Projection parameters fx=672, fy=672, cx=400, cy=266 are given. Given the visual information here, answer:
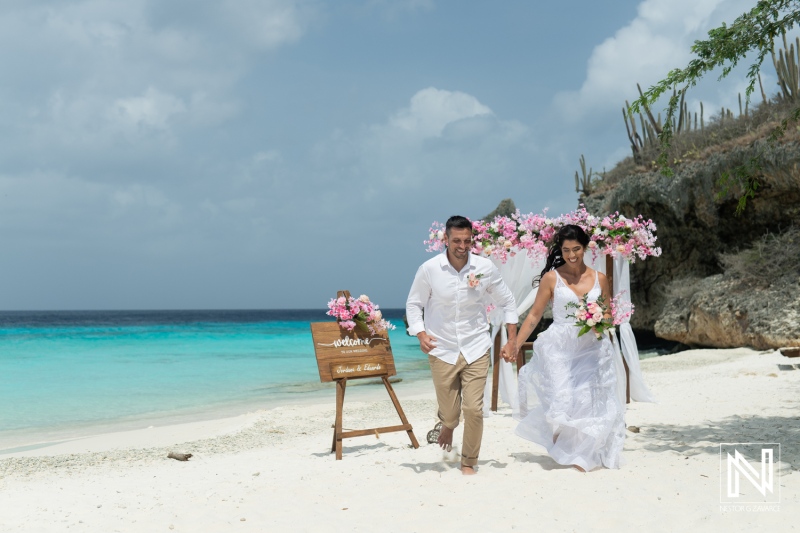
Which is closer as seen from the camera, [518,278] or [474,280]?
[474,280]

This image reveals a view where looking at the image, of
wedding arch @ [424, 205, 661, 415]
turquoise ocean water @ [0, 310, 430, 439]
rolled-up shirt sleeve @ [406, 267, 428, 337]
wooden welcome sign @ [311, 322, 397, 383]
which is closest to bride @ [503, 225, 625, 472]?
rolled-up shirt sleeve @ [406, 267, 428, 337]

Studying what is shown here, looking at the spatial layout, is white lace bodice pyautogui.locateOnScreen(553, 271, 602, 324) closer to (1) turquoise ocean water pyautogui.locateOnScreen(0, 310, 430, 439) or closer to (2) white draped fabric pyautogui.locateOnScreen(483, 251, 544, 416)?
(2) white draped fabric pyautogui.locateOnScreen(483, 251, 544, 416)

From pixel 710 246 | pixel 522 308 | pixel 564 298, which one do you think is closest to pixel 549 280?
pixel 564 298

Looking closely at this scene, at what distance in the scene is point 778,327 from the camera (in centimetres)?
1609

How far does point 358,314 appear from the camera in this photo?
7301 millimetres

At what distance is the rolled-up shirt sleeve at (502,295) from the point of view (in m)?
5.83

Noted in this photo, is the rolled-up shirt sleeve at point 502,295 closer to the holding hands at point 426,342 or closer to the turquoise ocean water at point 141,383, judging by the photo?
the holding hands at point 426,342

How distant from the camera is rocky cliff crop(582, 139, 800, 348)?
1719 cm

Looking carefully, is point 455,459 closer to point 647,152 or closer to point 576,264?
point 576,264

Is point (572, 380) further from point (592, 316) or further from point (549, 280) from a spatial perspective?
point (549, 280)

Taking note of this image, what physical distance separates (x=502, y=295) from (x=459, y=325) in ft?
1.64

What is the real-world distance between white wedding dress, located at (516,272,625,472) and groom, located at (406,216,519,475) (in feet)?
1.57

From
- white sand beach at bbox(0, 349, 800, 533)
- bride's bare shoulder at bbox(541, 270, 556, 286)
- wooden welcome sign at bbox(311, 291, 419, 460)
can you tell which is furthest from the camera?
wooden welcome sign at bbox(311, 291, 419, 460)

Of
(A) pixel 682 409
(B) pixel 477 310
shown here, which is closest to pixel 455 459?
(B) pixel 477 310
